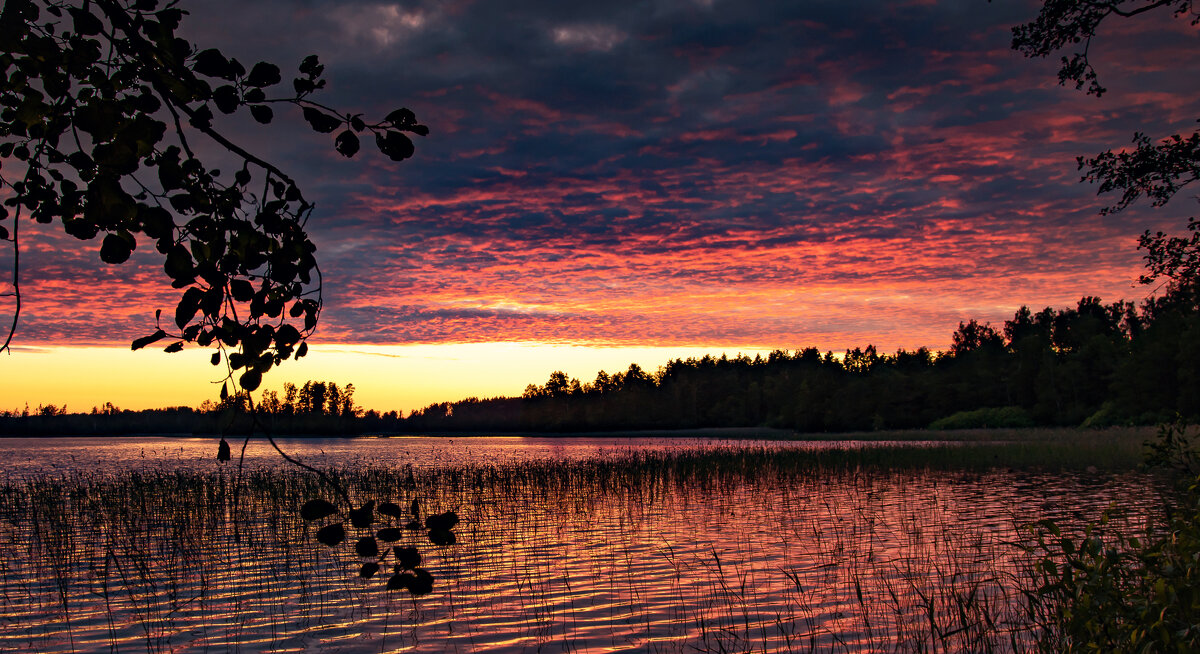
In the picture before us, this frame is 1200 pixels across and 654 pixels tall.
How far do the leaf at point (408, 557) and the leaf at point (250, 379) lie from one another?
0.65m

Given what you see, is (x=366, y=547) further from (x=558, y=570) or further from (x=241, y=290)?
(x=558, y=570)

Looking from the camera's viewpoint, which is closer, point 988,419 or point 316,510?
point 316,510

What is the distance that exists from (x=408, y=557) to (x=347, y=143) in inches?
→ 51.7

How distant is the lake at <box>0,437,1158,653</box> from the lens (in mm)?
8922

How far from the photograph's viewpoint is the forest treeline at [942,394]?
247ft

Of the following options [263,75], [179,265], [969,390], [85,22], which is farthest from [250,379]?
[969,390]

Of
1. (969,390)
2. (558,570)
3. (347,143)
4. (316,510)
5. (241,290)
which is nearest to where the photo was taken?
(316,510)

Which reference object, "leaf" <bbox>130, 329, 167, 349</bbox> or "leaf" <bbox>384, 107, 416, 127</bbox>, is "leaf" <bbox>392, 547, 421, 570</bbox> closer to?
"leaf" <bbox>130, 329, 167, 349</bbox>

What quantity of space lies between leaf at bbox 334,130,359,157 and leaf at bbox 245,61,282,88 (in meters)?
0.25

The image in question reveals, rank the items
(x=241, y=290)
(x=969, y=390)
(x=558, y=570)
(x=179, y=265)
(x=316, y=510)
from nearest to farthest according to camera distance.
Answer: (x=316, y=510)
(x=179, y=265)
(x=241, y=290)
(x=558, y=570)
(x=969, y=390)

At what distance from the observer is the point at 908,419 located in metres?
107

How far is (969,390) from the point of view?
103625 millimetres

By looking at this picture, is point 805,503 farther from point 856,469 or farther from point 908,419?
point 908,419

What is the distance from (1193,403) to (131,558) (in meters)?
83.8
